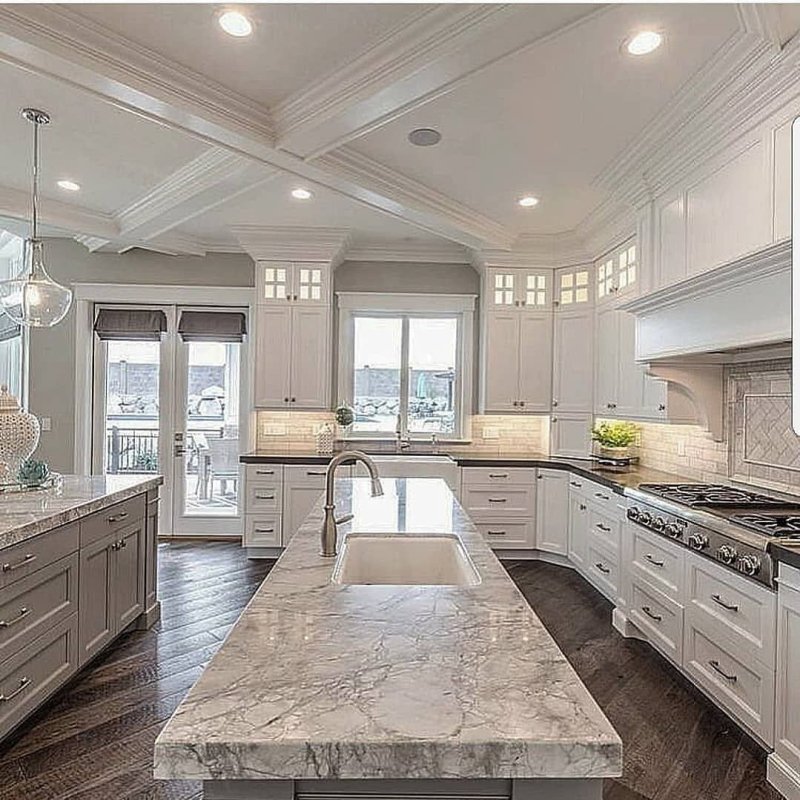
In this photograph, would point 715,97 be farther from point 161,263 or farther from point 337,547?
point 161,263

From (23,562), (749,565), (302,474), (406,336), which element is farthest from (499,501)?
(23,562)

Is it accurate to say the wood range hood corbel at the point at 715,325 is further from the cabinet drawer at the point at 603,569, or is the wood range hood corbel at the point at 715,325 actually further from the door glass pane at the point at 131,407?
the door glass pane at the point at 131,407

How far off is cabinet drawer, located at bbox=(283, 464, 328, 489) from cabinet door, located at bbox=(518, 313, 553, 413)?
6.26ft

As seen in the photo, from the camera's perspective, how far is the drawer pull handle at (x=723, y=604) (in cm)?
272

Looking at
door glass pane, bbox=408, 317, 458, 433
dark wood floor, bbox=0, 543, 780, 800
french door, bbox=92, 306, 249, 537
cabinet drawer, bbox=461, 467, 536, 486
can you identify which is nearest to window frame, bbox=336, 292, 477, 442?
door glass pane, bbox=408, 317, 458, 433

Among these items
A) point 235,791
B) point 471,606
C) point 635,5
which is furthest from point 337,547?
point 635,5

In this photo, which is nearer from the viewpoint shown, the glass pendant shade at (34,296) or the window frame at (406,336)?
the glass pendant shade at (34,296)

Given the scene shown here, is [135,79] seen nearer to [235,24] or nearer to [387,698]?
[235,24]

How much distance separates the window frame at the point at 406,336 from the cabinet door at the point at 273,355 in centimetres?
61

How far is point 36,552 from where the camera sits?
108 inches

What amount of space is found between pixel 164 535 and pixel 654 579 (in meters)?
4.62

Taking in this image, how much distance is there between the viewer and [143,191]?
4902 mm

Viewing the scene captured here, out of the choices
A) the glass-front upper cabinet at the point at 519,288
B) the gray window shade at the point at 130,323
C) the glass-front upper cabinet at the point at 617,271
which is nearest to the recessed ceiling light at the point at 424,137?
the glass-front upper cabinet at the point at 617,271

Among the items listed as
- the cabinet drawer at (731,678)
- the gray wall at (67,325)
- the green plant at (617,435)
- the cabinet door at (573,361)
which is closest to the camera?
the cabinet drawer at (731,678)
